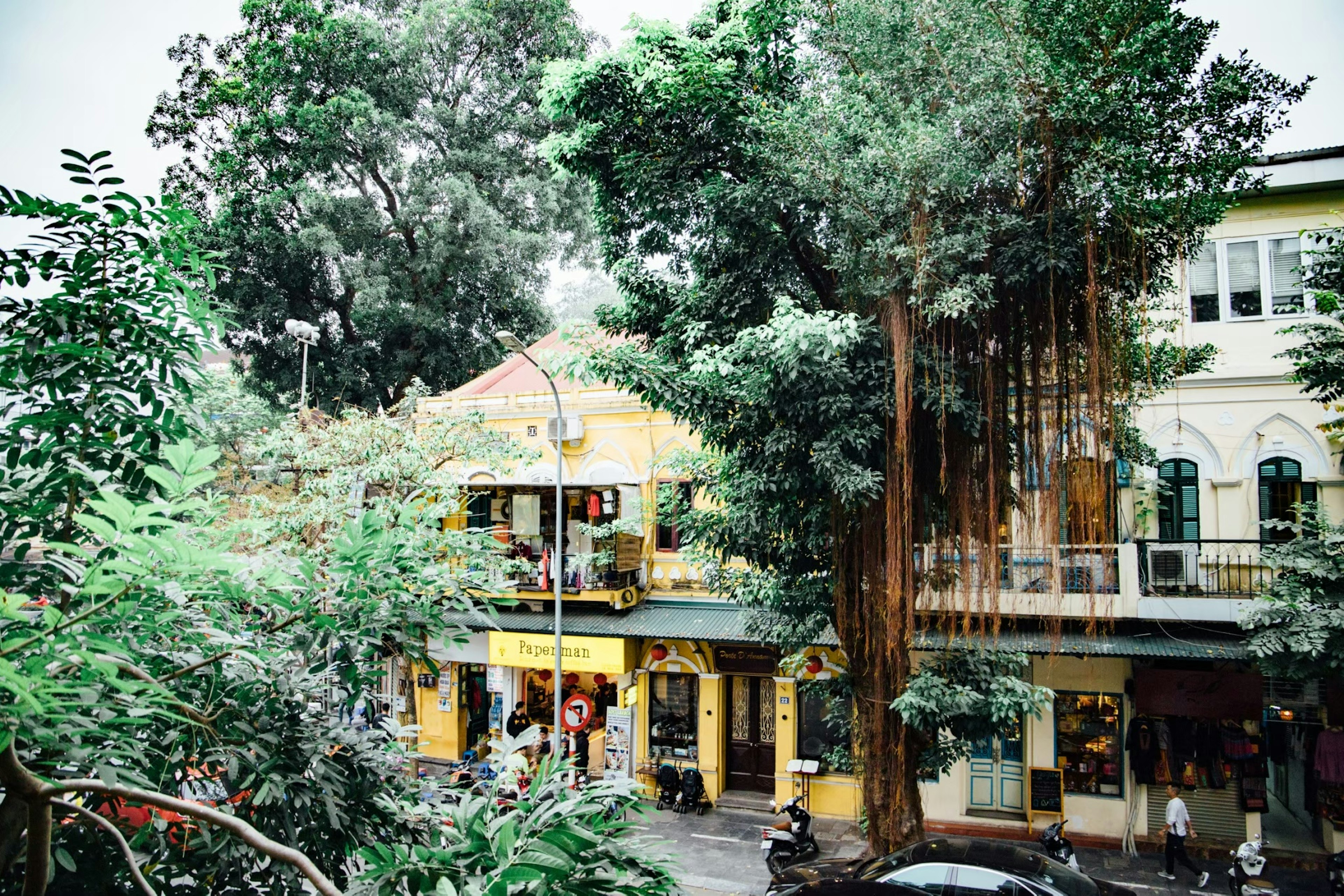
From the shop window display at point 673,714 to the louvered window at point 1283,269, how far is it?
Result: 12079 millimetres

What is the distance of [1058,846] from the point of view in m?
11.7

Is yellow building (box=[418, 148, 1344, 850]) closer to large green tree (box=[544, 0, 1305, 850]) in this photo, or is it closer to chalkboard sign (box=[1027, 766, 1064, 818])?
chalkboard sign (box=[1027, 766, 1064, 818])

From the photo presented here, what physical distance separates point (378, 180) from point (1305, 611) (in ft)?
76.7

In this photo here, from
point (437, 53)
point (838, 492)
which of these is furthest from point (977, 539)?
point (437, 53)

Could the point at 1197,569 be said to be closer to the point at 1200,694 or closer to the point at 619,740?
the point at 1200,694

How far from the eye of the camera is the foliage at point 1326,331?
10273mm

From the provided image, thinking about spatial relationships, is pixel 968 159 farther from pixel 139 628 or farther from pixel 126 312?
pixel 139 628

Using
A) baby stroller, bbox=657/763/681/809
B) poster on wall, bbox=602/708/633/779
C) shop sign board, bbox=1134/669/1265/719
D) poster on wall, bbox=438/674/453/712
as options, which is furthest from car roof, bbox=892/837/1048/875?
poster on wall, bbox=438/674/453/712

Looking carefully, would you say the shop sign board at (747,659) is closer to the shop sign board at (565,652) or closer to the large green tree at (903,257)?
the shop sign board at (565,652)

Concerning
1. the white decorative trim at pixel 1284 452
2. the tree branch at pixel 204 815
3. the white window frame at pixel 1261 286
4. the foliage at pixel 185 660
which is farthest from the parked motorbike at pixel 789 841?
the tree branch at pixel 204 815

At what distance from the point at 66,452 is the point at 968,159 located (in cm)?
789

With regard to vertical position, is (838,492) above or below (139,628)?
above

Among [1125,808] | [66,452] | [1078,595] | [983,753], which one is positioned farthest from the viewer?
[983,753]

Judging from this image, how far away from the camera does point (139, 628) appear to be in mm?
3180
